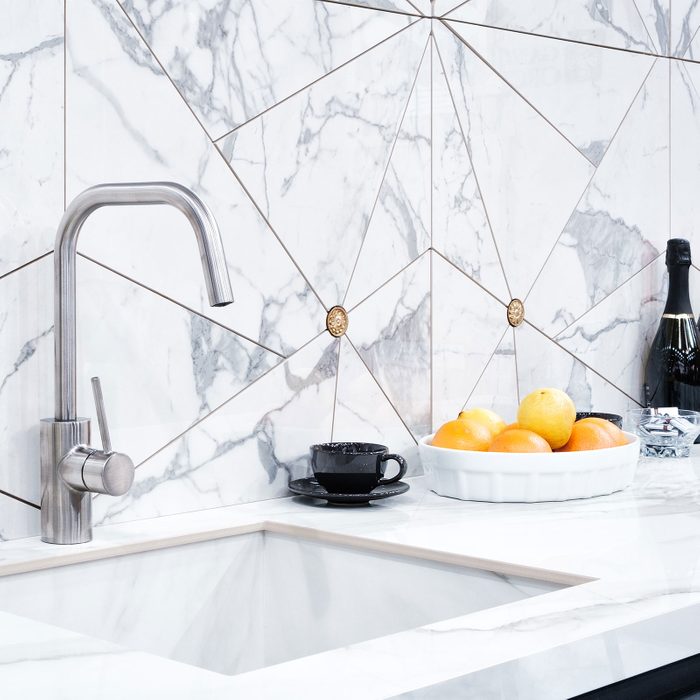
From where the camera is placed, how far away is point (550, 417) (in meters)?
1.33

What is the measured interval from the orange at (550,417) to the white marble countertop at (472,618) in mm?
98

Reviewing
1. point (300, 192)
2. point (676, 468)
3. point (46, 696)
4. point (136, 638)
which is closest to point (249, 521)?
point (136, 638)

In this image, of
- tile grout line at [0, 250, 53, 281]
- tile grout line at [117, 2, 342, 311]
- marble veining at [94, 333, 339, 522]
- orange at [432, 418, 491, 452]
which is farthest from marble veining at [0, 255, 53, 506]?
orange at [432, 418, 491, 452]

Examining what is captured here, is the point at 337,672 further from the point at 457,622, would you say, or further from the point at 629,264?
the point at 629,264

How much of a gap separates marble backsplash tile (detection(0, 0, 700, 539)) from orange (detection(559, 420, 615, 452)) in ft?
0.72

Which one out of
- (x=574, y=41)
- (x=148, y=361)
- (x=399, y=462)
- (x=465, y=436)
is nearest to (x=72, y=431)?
(x=148, y=361)

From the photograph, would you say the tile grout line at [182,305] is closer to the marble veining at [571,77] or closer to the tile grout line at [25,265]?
the tile grout line at [25,265]

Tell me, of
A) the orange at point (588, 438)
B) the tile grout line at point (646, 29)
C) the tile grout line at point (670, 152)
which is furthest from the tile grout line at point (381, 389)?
the tile grout line at point (646, 29)

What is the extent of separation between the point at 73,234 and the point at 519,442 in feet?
1.90

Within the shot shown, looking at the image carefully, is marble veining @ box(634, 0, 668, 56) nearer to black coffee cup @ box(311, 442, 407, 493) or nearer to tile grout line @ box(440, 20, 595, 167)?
tile grout line @ box(440, 20, 595, 167)

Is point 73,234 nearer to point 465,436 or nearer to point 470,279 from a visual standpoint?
point 465,436

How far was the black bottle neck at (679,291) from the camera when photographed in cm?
181

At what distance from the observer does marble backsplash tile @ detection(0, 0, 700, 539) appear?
110 centimetres

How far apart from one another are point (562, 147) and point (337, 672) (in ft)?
3.82
